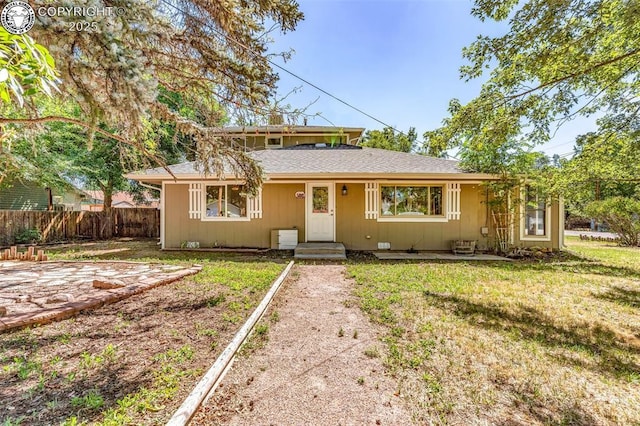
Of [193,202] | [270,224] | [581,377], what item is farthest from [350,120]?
[581,377]

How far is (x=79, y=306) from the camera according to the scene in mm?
3543

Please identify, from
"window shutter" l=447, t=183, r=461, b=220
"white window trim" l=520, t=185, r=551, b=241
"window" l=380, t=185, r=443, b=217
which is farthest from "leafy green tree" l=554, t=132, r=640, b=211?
"window" l=380, t=185, r=443, b=217

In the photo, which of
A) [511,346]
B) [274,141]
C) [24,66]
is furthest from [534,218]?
[24,66]

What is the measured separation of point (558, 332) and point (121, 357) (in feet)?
15.4

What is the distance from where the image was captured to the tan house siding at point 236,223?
9070mm

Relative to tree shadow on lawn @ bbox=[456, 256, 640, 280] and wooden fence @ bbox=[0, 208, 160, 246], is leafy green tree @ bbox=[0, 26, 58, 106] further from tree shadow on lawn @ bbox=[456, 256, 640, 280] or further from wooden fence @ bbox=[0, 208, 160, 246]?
wooden fence @ bbox=[0, 208, 160, 246]

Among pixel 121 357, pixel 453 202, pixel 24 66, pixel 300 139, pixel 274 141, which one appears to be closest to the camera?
pixel 24 66

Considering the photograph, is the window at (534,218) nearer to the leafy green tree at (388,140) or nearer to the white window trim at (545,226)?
the white window trim at (545,226)

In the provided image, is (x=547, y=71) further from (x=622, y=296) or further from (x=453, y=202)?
(x=453, y=202)

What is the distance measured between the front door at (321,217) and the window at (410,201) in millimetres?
1710

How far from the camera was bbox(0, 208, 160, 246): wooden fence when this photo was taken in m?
10.3

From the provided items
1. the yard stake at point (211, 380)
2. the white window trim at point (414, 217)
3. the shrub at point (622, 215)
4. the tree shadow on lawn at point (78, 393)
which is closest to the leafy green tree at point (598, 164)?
the white window trim at point (414, 217)

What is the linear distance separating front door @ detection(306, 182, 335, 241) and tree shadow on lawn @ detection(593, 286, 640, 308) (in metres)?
6.21

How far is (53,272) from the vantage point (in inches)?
208
